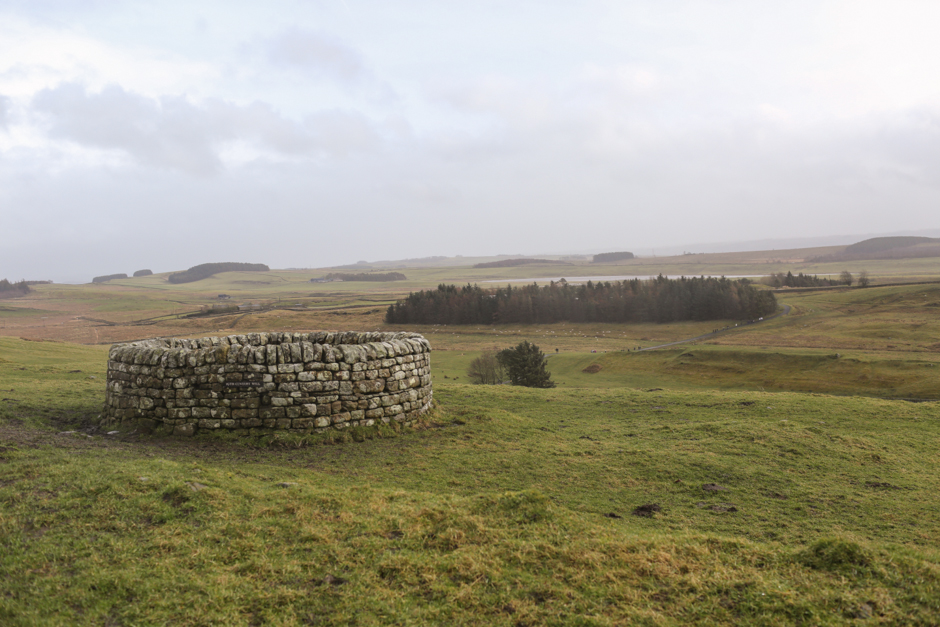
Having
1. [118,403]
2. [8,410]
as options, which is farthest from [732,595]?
[8,410]

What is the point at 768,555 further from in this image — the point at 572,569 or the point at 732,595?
the point at 572,569

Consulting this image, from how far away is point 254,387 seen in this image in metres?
12.2

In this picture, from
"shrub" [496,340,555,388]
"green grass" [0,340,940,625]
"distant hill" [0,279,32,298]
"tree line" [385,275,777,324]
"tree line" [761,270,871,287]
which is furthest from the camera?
"distant hill" [0,279,32,298]

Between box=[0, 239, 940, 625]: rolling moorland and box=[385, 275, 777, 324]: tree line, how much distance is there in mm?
66540

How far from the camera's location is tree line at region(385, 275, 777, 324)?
263 ft

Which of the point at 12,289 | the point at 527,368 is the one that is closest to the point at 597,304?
the point at 527,368

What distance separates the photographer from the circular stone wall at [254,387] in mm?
12234

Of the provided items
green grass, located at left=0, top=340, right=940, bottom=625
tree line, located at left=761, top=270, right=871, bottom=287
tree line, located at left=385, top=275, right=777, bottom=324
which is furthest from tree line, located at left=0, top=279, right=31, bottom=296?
tree line, located at left=761, top=270, right=871, bottom=287

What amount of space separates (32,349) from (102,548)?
32531 mm

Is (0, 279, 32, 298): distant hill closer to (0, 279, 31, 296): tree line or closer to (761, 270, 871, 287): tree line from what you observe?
(0, 279, 31, 296): tree line

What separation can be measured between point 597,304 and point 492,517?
82.3m

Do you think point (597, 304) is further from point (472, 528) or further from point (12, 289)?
point (12, 289)

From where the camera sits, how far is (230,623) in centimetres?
480

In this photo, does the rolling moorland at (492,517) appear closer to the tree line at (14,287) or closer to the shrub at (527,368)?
the shrub at (527,368)
